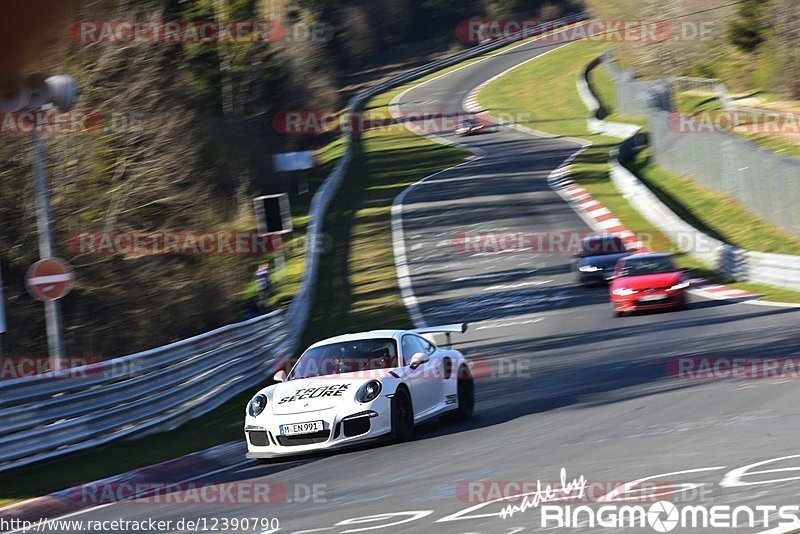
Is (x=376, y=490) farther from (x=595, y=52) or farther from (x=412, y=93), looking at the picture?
(x=595, y=52)

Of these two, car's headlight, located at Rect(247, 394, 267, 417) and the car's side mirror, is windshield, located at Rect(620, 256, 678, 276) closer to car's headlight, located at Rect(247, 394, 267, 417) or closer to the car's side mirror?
the car's side mirror

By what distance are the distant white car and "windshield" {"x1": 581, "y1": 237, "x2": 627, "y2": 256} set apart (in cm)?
1580

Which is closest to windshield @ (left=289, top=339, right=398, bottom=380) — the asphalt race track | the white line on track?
the asphalt race track

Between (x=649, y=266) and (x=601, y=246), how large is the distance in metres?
4.90

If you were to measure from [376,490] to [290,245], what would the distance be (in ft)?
94.5

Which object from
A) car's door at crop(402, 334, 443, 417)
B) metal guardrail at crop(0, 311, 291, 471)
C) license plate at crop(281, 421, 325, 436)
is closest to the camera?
license plate at crop(281, 421, 325, 436)

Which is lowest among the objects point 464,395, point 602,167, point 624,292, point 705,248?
point 624,292

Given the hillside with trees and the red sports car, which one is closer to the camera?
the hillside with trees

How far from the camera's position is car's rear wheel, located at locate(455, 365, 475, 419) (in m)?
12.9

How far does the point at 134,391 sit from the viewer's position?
13.7 m

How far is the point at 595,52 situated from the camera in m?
86.2

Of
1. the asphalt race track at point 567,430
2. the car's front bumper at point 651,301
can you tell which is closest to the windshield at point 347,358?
the asphalt race track at point 567,430

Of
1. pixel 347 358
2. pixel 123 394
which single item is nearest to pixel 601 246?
pixel 347 358

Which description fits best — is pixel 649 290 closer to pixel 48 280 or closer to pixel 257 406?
pixel 257 406
